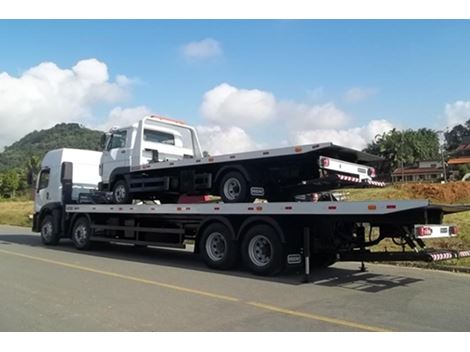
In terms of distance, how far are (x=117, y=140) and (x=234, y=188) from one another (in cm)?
472

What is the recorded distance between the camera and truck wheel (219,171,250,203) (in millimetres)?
10109

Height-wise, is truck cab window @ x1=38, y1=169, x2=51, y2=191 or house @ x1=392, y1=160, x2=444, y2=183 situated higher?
house @ x1=392, y1=160, x2=444, y2=183

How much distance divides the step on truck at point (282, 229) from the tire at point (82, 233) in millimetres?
204

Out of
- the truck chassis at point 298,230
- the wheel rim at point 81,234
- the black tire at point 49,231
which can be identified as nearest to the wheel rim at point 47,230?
the black tire at point 49,231

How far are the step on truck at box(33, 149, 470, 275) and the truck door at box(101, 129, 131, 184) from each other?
995 millimetres

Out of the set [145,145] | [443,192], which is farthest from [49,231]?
[443,192]

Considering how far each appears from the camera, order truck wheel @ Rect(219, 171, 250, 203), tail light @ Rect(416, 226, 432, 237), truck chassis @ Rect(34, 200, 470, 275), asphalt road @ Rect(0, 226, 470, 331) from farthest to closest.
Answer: truck wheel @ Rect(219, 171, 250, 203) → truck chassis @ Rect(34, 200, 470, 275) → tail light @ Rect(416, 226, 432, 237) → asphalt road @ Rect(0, 226, 470, 331)

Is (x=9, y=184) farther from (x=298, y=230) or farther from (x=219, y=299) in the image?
(x=219, y=299)

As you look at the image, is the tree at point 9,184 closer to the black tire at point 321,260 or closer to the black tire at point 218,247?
the black tire at point 218,247

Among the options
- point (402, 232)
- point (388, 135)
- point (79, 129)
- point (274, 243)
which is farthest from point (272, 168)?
point (79, 129)

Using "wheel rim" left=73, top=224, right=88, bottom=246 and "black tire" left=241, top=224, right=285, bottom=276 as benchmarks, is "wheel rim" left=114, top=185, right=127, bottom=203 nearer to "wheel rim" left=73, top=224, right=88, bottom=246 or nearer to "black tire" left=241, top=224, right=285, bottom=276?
"wheel rim" left=73, top=224, right=88, bottom=246

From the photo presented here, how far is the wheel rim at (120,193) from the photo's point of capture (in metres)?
13.1

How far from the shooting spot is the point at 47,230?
1559 cm

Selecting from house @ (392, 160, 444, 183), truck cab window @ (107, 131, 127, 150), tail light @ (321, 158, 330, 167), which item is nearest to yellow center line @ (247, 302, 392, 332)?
tail light @ (321, 158, 330, 167)
